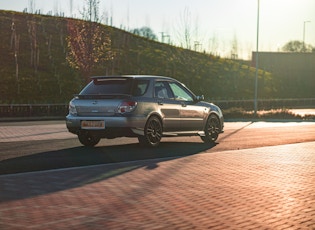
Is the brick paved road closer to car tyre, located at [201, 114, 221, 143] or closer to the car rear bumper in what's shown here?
the car rear bumper

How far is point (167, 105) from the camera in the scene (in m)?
14.4

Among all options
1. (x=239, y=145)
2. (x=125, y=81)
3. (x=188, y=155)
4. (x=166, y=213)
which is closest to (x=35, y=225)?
(x=166, y=213)

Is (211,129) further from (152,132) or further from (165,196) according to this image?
(165,196)

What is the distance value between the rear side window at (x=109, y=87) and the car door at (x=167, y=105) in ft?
2.75

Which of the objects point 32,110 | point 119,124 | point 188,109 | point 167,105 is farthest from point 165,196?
point 32,110

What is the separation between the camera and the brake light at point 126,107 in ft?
43.6

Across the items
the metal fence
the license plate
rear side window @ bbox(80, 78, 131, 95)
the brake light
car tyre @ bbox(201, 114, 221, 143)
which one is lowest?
the metal fence

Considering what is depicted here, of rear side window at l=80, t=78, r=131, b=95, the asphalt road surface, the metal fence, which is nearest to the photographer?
the asphalt road surface

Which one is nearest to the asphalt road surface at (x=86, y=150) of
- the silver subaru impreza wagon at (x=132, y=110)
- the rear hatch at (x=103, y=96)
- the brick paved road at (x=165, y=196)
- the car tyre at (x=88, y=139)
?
the car tyre at (x=88, y=139)

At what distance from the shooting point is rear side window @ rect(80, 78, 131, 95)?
13.7 meters

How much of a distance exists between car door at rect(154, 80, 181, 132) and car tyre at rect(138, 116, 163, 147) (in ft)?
0.72

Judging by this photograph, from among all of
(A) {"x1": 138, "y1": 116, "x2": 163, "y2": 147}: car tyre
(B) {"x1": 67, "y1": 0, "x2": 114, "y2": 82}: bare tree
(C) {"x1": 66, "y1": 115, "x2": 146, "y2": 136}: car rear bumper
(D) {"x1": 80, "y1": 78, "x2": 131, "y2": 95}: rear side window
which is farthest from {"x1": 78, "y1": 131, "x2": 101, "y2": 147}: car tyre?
(B) {"x1": 67, "y1": 0, "x2": 114, "y2": 82}: bare tree

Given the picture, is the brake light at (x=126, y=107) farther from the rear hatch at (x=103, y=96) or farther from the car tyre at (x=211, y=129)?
the car tyre at (x=211, y=129)

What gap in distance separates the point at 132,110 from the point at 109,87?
86 centimetres
